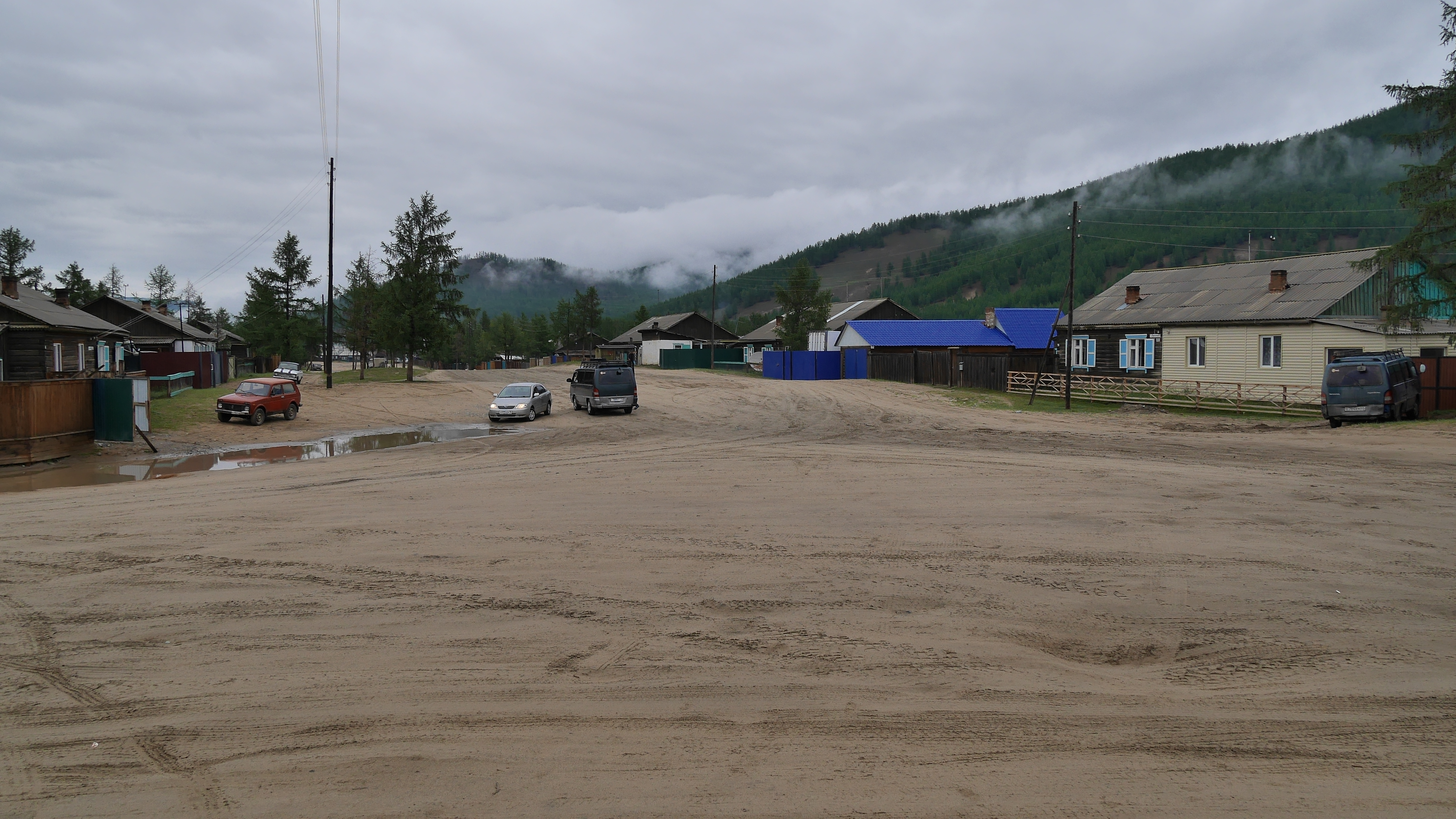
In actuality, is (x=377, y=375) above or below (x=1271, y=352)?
below

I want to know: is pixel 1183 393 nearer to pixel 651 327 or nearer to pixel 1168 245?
pixel 651 327

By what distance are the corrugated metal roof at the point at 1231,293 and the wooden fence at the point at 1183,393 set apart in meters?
3.05

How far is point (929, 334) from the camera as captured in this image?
2318 inches

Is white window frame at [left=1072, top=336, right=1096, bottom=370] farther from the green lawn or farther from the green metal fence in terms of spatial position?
the green lawn

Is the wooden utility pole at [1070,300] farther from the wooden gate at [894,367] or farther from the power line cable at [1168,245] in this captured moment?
the power line cable at [1168,245]

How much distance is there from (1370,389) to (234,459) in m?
32.1

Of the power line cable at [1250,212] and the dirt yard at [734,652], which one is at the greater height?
the power line cable at [1250,212]

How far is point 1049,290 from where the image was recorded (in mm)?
148875

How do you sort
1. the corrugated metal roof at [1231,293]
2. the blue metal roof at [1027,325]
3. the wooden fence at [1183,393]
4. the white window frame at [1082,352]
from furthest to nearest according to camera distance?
the blue metal roof at [1027,325]
the white window frame at [1082,352]
the corrugated metal roof at [1231,293]
the wooden fence at [1183,393]

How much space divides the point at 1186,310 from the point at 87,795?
142 ft

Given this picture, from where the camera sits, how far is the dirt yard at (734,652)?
4512mm

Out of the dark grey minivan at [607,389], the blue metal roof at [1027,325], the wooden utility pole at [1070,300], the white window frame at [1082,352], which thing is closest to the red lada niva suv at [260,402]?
the dark grey minivan at [607,389]

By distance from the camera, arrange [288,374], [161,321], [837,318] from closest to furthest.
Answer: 1. [288,374]
2. [161,321]
3. [837,318]

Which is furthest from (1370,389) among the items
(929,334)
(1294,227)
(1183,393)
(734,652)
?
(1294,227)
